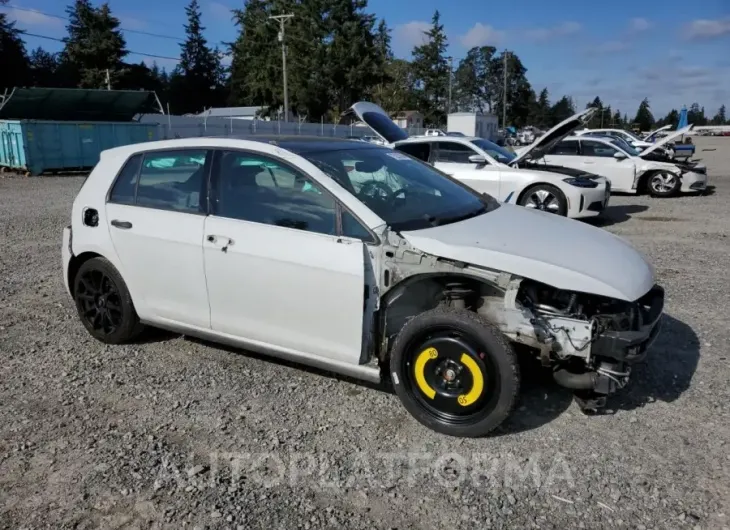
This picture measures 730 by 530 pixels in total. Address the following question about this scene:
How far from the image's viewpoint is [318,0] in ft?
193

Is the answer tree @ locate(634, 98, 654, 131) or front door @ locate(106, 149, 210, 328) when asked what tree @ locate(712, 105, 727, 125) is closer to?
tree @ locate(634, 98, 654, 131)

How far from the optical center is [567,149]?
14.3 metres

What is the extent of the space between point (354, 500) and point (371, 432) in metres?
0.63

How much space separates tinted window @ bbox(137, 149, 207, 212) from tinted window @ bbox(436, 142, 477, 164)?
7244 mm

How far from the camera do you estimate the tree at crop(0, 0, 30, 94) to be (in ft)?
183

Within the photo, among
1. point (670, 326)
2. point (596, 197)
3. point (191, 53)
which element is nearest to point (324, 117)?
point (191, 53)

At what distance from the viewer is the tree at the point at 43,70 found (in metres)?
61.7

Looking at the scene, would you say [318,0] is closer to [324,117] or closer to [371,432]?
[324,117]

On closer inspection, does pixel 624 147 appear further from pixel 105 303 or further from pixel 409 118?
pixel 409 118

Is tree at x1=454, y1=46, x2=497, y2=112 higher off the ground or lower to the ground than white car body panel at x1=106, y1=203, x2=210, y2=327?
higher

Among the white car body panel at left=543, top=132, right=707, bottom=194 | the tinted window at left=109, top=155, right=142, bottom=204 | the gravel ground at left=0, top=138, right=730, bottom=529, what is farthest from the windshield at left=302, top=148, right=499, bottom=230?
the white car body panel at left=543, top=132, right=707, bottom=194

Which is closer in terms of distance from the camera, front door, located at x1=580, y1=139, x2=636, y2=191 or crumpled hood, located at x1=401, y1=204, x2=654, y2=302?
crumpled hood, located at x1=401, y1=204, x2=654, y2=302

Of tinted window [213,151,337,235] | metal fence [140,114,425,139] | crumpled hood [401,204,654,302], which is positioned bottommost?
crumpled hood [401,204,654,302]

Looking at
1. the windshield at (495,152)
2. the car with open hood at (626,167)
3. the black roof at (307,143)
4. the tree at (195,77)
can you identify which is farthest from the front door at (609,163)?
the tree at (195,77)
